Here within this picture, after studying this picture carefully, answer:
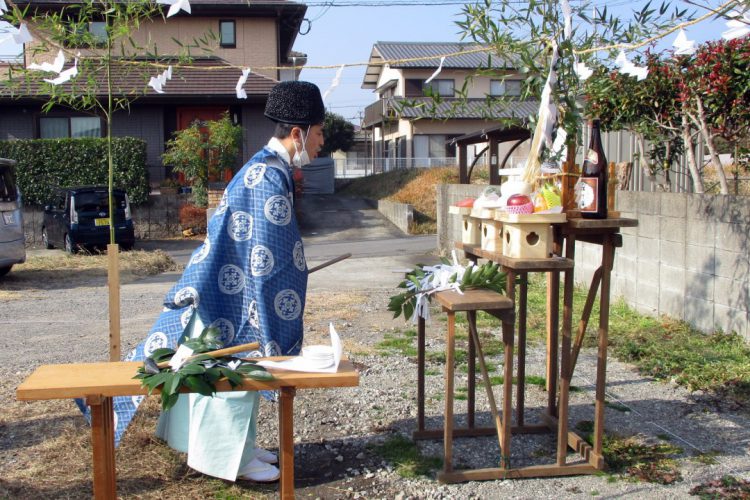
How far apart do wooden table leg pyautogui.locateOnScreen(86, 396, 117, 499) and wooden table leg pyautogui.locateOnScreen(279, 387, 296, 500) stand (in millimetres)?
682

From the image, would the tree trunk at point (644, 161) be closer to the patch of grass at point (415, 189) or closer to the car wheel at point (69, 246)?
the patch of grass at point (415, 189)

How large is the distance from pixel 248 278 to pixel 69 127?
19.8m

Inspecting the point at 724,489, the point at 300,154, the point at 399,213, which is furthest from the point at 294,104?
the point at 399,213

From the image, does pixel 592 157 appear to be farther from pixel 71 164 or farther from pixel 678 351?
pixel 71 164

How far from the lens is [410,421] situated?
4.57 m

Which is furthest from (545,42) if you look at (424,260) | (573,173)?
(424,260)

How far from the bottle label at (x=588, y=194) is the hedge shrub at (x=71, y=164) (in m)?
15.7

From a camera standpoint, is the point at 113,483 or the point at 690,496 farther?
the point at 690,496

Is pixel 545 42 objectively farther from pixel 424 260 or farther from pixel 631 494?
pixel 424 260

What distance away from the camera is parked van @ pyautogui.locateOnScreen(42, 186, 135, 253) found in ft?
48.7

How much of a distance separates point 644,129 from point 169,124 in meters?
15.9

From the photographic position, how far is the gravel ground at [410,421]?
360 cm

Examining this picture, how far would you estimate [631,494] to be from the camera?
348 cm

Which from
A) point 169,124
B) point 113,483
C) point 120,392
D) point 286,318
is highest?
point 169,124
